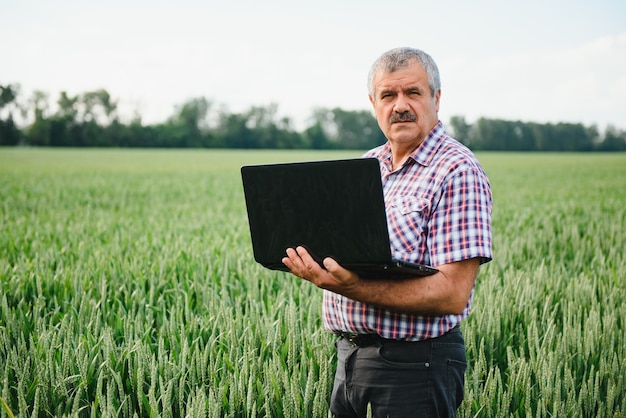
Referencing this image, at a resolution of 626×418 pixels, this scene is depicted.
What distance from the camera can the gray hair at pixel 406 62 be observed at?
1.81m

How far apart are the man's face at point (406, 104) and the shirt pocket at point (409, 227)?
24 cm

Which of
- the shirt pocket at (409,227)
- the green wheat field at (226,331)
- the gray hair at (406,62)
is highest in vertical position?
the gray hair at (406,62)

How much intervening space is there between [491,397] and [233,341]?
1.25m

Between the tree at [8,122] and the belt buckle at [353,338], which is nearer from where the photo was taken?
the belt buckle at [353,338]

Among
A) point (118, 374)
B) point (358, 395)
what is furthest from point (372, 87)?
point (118, 374)

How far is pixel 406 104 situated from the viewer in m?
1.81

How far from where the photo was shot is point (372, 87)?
195 centimetres

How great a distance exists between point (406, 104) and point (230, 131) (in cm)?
8743

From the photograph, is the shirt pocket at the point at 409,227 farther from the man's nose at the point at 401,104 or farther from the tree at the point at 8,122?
the tree at the point at 8,122

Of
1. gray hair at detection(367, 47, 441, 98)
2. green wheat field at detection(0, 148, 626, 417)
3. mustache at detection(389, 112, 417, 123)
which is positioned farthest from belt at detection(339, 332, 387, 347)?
gray hair at detection(367, 47, 441, 98)

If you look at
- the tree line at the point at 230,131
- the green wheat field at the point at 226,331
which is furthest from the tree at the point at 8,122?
the green wheat field at the point at 226,331

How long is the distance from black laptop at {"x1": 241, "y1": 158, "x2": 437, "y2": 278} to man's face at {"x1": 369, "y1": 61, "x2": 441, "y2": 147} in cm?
41

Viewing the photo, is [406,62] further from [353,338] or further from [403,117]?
[353,338]

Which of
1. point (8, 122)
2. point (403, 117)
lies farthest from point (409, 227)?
point (8, 122)
